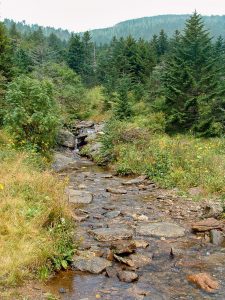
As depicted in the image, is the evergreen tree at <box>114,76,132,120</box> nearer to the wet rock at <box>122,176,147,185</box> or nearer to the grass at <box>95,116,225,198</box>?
the grass at <box>95,116,225,198</box>

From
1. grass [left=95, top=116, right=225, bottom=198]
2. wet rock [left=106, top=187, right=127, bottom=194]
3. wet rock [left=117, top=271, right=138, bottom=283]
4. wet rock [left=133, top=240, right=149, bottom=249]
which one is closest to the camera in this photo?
wet rock [left=117, top=271, right=138, bottom=283]

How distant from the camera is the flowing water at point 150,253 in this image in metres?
6.18

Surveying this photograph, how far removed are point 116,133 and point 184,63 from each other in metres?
7.66

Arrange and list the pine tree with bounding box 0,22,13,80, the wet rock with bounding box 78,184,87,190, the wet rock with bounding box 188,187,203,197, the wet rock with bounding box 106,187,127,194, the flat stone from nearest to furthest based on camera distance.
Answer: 1. the flat stone
2. the wet rock with bounding box 188,187,203,197
3. the wet rock with bounding box 106,187,127,194
4. the wet rock with bounding box 78,184,87,190
5. the pine tree with bounding box 0,22,13,80

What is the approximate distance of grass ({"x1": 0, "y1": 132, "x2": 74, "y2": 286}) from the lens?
6.28m

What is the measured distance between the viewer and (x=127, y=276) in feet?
21.7

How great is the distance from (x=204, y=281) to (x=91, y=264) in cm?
206

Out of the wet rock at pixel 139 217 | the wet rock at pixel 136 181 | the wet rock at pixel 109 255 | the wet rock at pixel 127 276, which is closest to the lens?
the wet rock at pixel 127 276

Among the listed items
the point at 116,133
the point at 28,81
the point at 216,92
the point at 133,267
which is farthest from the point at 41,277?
the point at 216,92

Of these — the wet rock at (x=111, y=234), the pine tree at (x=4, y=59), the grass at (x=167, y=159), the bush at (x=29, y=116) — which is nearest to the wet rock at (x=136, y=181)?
the grass at (x=167, y=159)

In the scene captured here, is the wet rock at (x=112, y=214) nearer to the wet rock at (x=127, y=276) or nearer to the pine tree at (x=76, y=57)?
the wet rock at (x=127, y=276)

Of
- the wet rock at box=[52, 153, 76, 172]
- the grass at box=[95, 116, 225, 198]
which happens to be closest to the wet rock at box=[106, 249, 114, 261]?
the grass at box=[95, 116, 225, 198]

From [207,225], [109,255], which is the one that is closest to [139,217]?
[207,225]

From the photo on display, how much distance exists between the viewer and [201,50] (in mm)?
25359
